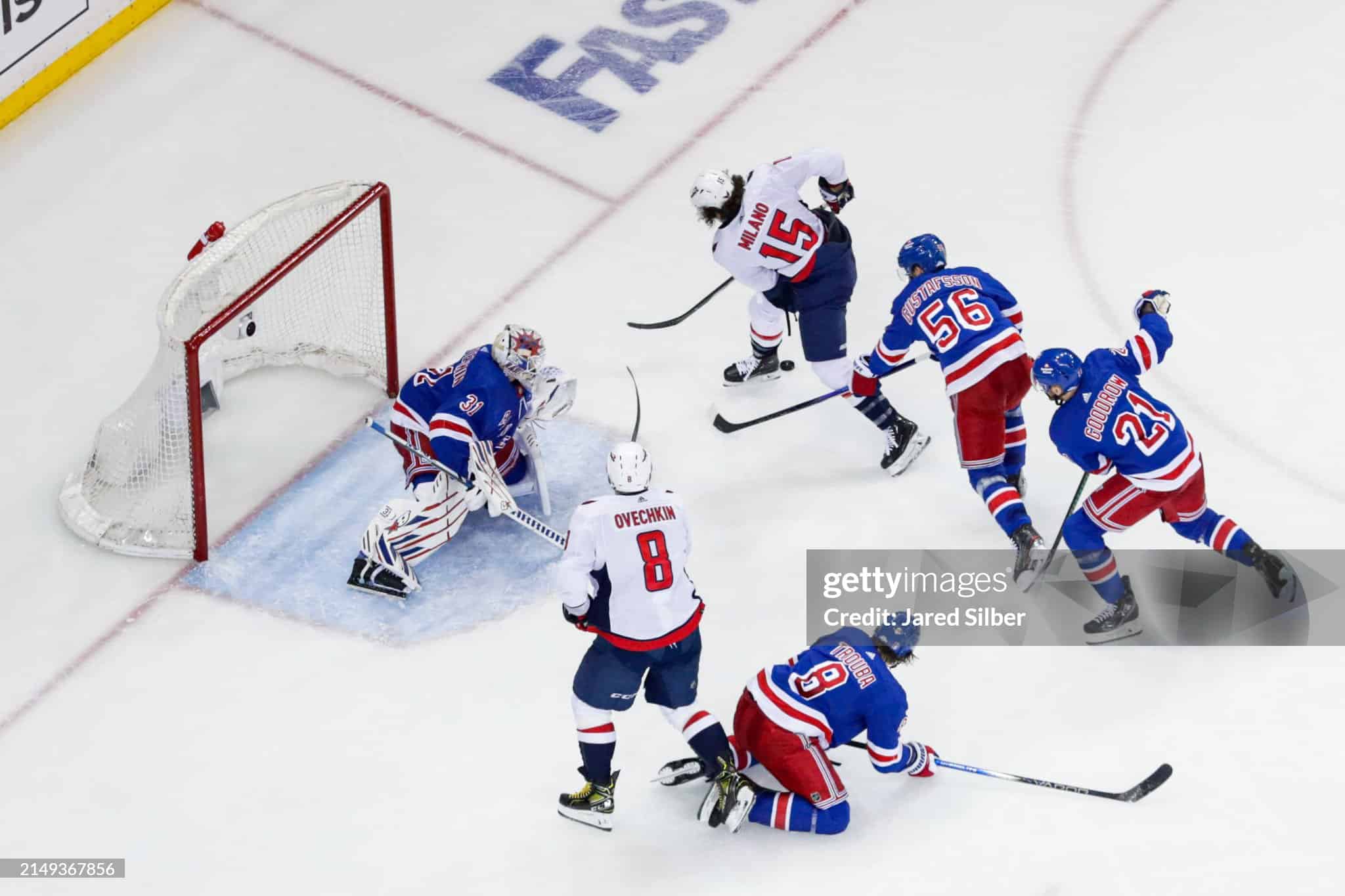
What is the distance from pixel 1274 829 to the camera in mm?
5305

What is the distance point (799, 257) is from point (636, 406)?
74 cm

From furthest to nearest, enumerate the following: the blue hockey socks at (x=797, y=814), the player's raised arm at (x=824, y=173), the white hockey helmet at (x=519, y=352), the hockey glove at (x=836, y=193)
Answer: the hockey glove at (x=836, y=193) < the player's raised arm at (x=824, y=173) < the white hockey helmet at (x=519, y=352) < the blue hockey socks at (x=797, y=814)

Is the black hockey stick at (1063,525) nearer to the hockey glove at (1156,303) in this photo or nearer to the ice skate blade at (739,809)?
the hockey glove at (1156,303)

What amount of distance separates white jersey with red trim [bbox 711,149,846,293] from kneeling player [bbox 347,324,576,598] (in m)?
0.69

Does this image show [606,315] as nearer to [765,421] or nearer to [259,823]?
[765,421]

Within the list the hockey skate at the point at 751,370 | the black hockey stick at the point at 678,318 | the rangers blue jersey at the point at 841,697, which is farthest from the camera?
the black hockey stick at the point at 678,318

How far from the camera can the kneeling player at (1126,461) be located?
5406 mm

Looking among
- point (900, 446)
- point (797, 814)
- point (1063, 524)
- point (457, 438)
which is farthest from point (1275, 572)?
Result: point (457, 438)

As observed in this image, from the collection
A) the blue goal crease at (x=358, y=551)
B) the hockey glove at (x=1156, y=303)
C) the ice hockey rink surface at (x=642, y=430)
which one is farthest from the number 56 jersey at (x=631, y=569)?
the hockey glove at (x=1156, y=303)

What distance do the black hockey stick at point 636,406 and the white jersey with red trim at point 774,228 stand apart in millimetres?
506

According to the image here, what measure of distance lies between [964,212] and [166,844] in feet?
11.5

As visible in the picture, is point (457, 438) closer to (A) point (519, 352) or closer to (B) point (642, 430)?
(A) point (519, 352)

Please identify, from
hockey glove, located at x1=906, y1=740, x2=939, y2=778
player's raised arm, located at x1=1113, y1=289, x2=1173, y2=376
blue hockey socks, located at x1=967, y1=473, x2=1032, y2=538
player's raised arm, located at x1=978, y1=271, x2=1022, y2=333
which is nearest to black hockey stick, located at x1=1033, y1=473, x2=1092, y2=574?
blue hockey socks, located at x1=967, y1=473, x2=1032, y2=538

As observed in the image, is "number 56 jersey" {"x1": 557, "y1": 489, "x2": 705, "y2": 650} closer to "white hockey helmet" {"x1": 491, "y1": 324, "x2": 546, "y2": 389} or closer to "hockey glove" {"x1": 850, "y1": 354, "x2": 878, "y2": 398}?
"white hockey helmet" {"x1": 491, "y1": 324, "x2": 546, "y2": 389}
